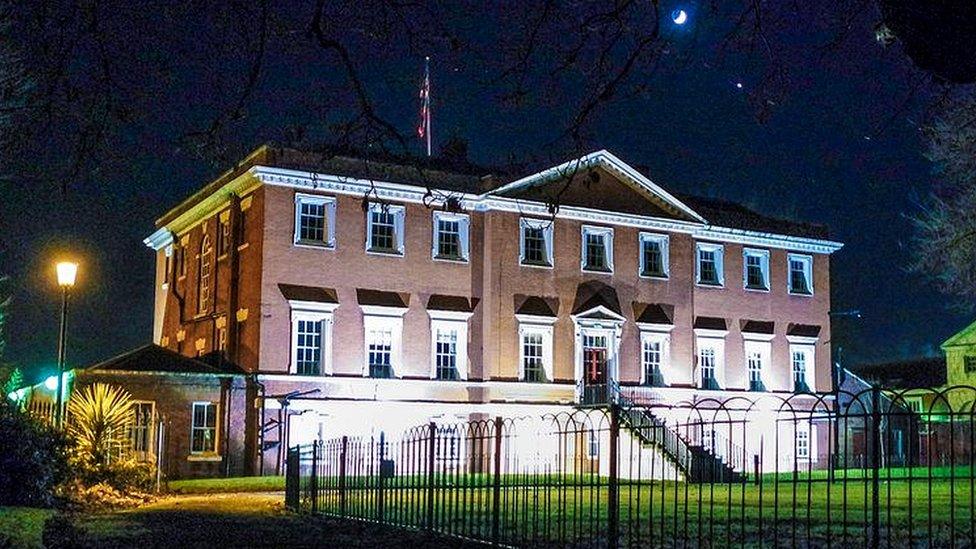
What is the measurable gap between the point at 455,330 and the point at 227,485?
1187 centimetres

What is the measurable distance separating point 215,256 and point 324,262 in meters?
5.65

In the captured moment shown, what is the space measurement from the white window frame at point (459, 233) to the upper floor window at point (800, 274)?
51.8 ft

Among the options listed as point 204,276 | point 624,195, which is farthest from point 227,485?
point 624,195

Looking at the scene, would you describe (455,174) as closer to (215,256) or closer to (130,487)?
(215,256)

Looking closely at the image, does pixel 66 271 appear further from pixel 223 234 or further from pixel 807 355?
pixel 807 355

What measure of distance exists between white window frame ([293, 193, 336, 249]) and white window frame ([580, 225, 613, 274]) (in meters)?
9.88

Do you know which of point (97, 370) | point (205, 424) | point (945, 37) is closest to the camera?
point (945, 37)

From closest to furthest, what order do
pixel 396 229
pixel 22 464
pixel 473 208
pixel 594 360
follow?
pixel 22 464 < pixel 396 229 < pixel 473 208 < pixel 594 360

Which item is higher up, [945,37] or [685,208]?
[685,208]

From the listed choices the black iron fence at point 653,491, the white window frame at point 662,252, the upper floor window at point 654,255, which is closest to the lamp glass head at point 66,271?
the black iron fence at point 653,491

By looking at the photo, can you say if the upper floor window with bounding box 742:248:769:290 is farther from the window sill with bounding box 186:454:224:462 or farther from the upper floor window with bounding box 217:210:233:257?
the window sill with bounding box 186:454:224:462

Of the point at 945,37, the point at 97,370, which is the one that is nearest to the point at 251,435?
the point at 97,370

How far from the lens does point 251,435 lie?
37.8 meters

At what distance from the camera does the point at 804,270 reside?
50.3 metres
